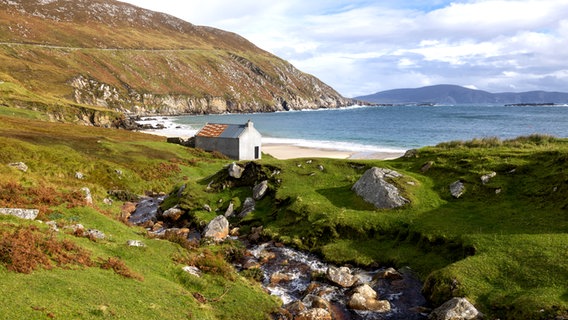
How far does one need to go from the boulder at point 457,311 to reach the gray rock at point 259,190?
22.4 m

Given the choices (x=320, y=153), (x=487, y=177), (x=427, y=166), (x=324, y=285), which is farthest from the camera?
(x=320, y=153)

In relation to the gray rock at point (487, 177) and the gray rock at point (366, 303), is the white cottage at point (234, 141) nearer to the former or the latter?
the gray rock at point (487, 177)

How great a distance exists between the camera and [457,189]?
33.7 metres

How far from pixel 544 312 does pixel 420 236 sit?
10.5 m

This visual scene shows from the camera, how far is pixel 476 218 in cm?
2902

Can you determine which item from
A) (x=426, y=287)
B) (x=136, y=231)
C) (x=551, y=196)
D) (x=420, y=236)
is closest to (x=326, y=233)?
(x=420, y=236)

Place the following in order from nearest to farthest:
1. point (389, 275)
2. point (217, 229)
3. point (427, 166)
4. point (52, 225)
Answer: point (52, 225), point (389, 275), point (217, 229), point (427, 166)

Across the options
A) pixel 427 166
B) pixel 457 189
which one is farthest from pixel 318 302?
pixel 427 166

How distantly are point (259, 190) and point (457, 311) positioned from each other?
78.8ft

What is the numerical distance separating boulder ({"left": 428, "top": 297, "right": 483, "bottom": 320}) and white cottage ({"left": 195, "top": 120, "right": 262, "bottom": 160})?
172 feet

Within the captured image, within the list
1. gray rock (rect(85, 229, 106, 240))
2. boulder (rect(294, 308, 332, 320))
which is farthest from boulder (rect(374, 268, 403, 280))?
gray rock (rect(85, 229, 106, 240))

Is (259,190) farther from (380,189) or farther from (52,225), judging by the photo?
(52,225)

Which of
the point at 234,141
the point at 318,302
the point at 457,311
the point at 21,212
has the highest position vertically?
the point at 234,141

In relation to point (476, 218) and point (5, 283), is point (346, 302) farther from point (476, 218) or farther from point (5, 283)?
point (5, 283)
